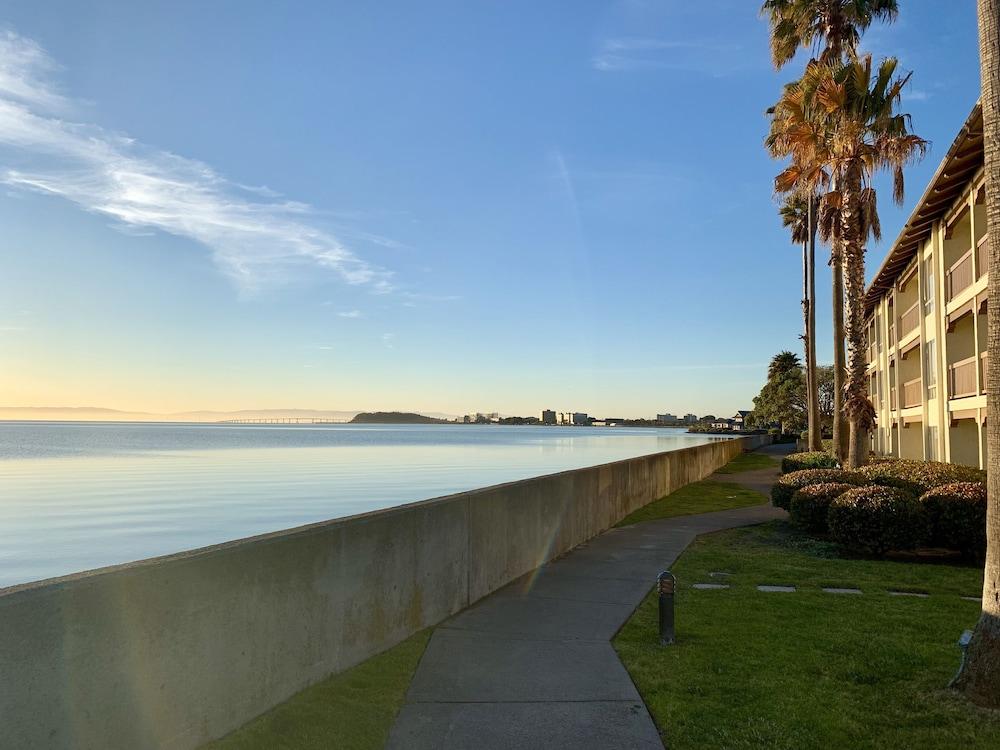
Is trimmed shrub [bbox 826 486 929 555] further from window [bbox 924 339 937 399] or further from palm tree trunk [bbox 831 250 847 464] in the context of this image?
window [bbox 924 339 937 399]

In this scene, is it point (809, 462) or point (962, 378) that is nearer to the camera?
point (962, 378)

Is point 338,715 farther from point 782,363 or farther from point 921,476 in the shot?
point 782,363

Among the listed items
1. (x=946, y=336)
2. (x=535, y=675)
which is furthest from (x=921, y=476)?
(x=946, y=336)

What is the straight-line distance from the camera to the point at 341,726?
5.62 metres

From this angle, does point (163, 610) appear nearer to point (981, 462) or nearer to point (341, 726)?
point (341, 726)

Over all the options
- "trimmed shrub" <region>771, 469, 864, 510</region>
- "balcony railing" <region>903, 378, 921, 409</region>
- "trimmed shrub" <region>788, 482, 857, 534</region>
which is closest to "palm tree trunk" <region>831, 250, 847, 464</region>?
"trimmed shrub" <region>771, 469, 864, 510</region>

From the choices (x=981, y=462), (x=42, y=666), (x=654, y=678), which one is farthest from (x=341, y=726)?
(x=981, y=462)

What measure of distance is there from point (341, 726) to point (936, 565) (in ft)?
35.2

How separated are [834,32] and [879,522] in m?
18.9

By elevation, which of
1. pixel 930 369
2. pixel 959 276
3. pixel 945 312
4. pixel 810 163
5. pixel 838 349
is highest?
pixel 810 163

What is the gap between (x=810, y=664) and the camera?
7.12m

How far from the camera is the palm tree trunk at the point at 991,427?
5945mm

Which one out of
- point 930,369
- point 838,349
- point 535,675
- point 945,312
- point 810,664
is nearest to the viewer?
point 535,675

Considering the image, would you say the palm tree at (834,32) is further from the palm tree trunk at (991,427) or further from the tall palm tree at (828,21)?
the palm tree trunk at (991,427)
